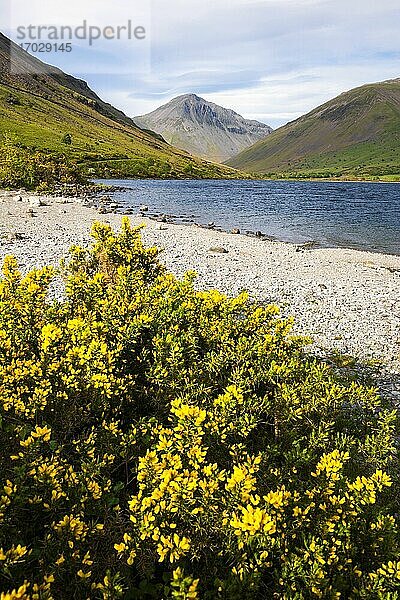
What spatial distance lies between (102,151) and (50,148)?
1029 inches

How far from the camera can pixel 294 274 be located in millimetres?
18797

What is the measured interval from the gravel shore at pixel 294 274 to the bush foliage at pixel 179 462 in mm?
6453

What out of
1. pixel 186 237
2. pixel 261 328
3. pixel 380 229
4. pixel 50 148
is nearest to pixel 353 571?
pixel 261 328

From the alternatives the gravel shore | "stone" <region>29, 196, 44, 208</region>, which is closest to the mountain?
"stone" <region>29, 196, 44, 208</region>

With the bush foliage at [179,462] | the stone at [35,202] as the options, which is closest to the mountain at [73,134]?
the stone at [35,202]

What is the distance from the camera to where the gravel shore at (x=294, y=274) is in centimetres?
1218

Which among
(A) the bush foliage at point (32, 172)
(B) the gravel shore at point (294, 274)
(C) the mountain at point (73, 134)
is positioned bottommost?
(B) the gravel shore at point (294, 274)

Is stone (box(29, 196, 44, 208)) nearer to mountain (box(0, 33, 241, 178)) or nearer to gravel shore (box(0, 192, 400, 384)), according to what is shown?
gravel shore (box(0, 192, 400, 384))

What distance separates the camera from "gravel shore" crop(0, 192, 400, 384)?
40.0 ft

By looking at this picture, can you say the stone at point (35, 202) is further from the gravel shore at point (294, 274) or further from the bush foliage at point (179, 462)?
the bush foliage at point (179, 462)

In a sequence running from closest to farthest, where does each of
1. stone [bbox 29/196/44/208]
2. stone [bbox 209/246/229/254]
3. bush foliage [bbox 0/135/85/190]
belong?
1. stone [bbox 209/246/229/254]
2. stone [bbox 29/196/44/208]
3. bush foliage [bbox 0/135/85/190]

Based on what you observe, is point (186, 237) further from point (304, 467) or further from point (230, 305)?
point (304, 467)

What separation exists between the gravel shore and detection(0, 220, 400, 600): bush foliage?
6.45 m

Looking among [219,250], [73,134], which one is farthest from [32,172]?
[73,134]
